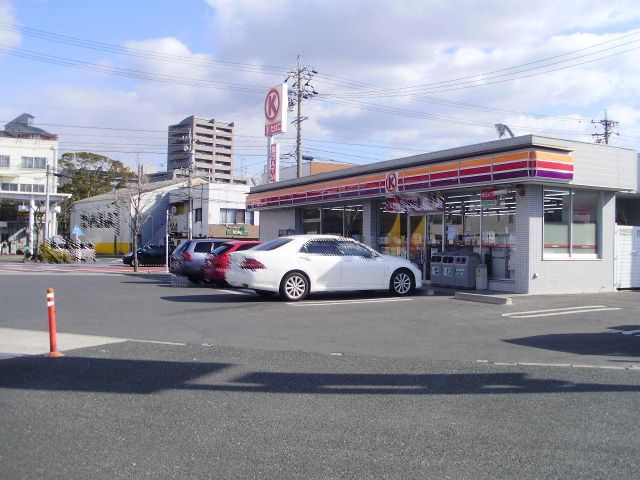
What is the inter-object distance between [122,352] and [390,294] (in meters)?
9.05

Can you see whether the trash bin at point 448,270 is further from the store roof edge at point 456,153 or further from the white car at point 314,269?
the store roof edge at point 456,153

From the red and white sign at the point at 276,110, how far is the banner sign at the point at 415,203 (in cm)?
1481

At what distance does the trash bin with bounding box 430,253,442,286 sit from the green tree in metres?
61.9

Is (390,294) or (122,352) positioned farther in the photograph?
(390,294)

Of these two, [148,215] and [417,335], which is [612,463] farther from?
[148,215]

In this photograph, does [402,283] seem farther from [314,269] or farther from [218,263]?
[218,263]

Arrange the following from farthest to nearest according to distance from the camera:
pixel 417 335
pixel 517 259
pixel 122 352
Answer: pixel 517 259 → pixel 417 335 → pixel 122 352

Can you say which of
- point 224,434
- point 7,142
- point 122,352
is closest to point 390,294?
point 122,352

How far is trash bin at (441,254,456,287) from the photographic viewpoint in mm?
18206

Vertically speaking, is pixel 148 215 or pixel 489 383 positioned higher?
pixel 148 215

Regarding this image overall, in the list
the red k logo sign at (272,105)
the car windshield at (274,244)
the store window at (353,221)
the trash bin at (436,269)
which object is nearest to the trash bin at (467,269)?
the trash bin at (436,269)

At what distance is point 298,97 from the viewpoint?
139ft

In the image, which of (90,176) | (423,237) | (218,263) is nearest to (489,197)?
(423,237)

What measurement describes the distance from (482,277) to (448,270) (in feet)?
3.50
